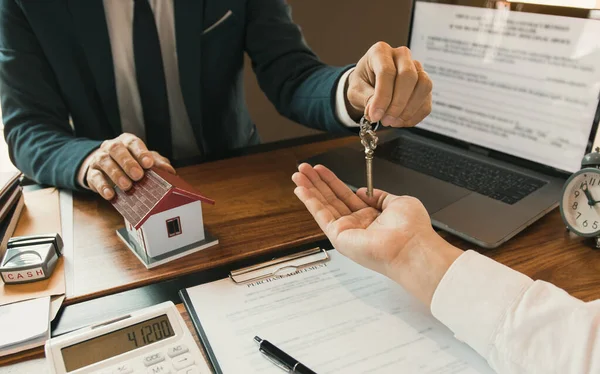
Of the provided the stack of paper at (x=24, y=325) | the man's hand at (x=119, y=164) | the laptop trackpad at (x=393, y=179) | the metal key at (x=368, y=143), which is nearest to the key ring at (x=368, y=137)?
the metal key at (x=368, y=143)

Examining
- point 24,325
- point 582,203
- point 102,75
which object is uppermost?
point 102,75

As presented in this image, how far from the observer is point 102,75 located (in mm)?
1113

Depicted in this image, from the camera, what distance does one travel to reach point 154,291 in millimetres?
678

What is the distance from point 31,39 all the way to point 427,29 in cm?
92

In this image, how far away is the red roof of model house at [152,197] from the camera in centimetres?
70

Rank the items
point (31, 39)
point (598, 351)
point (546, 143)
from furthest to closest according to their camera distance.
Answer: point (31, 39)
point (546, 143)
point (598, 351)

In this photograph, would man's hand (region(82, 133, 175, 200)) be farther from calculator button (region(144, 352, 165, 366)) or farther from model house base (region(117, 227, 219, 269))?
calculator button (region(144, 352, 165, 366))

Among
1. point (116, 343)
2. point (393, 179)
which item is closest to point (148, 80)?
point (393, 179)

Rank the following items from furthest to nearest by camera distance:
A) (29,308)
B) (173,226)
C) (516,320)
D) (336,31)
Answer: (336,31), (173,226), (29,308), (516,320)

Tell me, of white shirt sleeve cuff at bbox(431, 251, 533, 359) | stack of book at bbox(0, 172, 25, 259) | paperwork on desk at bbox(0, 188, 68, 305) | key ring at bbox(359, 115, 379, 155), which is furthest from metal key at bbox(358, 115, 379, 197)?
stack of book at bbox(0, 172, 25, 259)

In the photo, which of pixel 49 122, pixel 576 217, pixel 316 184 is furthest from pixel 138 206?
pixel 576 217

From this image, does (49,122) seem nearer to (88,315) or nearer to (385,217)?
(88,315)

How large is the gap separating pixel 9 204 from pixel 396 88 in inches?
28.3

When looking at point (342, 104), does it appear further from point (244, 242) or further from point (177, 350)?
point (177, 350)
